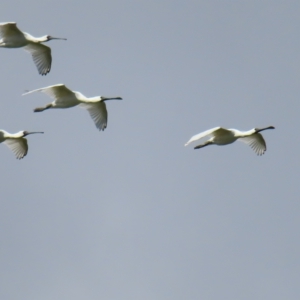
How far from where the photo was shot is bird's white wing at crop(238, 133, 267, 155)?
1396 inches

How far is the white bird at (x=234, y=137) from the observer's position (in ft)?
108

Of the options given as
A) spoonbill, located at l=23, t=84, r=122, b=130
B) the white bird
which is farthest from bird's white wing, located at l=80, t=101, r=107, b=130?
the white bird

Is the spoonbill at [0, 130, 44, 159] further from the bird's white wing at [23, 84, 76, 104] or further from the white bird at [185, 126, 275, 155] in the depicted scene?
the white bird at [185, 126, 275, 155]

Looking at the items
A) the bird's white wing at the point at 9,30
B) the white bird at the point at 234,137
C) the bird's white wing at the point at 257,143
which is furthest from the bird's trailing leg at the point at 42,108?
the bird's white wing at the point at 257,143

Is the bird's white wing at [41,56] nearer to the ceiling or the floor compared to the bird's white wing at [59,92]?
nearer to the ceiling

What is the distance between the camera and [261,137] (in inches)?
1400

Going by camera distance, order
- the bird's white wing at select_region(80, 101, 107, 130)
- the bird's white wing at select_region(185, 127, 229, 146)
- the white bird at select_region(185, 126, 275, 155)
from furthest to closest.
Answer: the bird's white wing at select_region(80, 101, 107, 130) < the white bird at select_region(185, 126, 275, 155) < the bird's white wing at select_region(185, 127, 229, 146)

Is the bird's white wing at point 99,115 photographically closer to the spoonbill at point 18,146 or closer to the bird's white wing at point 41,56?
the bird's white wing at point 41,56

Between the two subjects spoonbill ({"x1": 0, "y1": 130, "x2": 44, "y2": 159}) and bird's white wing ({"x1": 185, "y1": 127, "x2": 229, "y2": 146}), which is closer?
bird's white wing ({"x1": 185, "y1": 127, "x2": 229, "y2": 146})

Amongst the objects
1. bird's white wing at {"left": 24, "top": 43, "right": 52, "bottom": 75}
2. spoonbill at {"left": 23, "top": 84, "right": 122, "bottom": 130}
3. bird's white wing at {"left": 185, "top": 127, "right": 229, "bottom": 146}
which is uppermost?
bird's white wing at {"left": 24, "top": 43, "right": 52, "bottom": 75}

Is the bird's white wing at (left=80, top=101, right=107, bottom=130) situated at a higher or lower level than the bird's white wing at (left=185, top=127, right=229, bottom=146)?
higher

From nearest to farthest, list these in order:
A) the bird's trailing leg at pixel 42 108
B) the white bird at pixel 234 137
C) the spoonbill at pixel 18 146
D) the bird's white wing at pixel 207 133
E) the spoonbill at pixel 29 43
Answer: the bird's white wing at pixel 207 133 → the white bird at pixel 234 137 → the spoonbill at pixel 29 43 → the bird's trailing leg at pixel 42 108 → the spoonbill at pixel 18 146

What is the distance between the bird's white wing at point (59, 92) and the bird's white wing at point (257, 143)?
4684 millimetres

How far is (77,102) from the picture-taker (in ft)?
112
